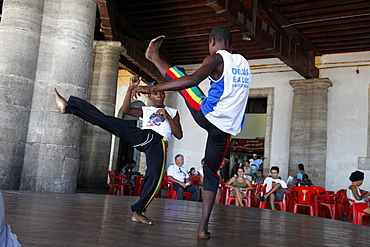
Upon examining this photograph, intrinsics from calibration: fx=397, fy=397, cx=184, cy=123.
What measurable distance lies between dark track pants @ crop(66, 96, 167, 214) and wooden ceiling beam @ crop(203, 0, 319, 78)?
17.9 ft

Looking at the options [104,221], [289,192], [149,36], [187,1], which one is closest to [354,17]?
[187,1]

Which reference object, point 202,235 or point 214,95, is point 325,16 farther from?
point 202,235

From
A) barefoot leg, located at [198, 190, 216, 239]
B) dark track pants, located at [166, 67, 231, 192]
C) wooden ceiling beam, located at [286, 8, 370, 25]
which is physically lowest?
barefoot leg, located at [198, 190, 216, 239]

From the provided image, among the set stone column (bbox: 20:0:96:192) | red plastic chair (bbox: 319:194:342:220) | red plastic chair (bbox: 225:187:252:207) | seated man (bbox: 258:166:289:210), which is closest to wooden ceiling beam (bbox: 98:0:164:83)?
stone column (bbox: 20:0:96:192)

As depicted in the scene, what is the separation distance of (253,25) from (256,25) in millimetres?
260

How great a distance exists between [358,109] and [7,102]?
1126 cm

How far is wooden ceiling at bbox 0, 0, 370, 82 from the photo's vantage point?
991 cm

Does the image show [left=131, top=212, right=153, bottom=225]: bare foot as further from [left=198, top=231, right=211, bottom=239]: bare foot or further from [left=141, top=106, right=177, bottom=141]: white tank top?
[left=141, top=106, right=177, bottom=141]: white tank top

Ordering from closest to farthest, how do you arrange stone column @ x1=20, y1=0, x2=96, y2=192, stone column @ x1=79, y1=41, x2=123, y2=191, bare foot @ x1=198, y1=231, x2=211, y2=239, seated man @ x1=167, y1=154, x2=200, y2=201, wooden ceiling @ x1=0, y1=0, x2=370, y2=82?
bare foot @ x1=198, y1=231, x2=211, y2=239
stone column @ x1=20, y1=0, x2=96, y2=192
seated man @ x1=167, y1=154, x2=200, y2=201
wooden ceiling @ x1=0, y1=0, x2=370, y2=82
stone column @ x1=79, y1=41, x2=123, y2=191

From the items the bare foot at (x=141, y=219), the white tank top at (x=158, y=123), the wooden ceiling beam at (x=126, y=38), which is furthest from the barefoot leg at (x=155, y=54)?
the wooden ceiling beam at (x=126, y=38)

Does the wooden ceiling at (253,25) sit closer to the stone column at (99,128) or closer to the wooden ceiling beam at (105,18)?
the wooden ceiling beam at (105,18)

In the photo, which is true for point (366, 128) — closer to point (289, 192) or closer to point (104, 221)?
point (289, 192)

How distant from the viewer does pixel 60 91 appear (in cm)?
504

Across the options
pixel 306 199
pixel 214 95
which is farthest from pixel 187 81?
pixel 306 199
